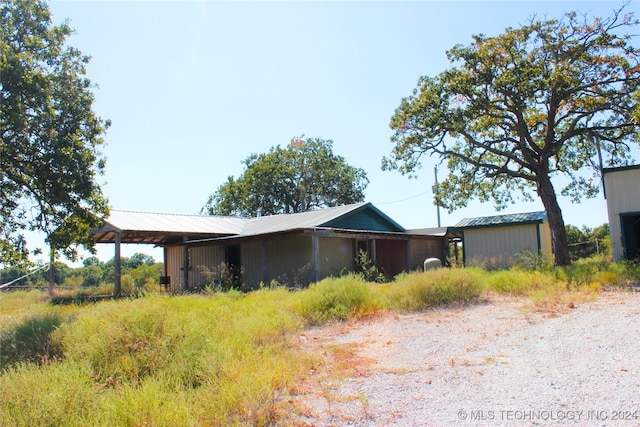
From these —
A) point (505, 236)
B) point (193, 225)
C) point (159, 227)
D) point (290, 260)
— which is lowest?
point (290, 260)

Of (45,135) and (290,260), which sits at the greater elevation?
(45,135)

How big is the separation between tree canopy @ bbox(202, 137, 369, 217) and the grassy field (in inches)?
1151

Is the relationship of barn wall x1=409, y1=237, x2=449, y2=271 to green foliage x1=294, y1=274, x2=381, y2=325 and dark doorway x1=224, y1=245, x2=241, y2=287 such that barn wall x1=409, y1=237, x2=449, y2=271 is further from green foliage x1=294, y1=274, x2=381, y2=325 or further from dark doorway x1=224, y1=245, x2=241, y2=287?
green foliage x1=294, y1=274, x2=381, y2=325

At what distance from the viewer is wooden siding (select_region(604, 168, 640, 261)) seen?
15586mm

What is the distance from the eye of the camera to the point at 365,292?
10195 millimetres

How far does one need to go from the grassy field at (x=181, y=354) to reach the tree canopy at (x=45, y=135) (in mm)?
2844

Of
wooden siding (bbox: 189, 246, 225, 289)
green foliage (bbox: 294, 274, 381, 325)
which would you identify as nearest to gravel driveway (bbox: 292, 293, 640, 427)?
green foliage (bbox: 294, 274, 381, 325)

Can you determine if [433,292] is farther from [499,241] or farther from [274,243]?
[499,241]

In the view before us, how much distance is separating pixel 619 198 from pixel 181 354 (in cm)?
1558

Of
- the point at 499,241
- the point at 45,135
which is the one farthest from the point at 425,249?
the point at 45,135

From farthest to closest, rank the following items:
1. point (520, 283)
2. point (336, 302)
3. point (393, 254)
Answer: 1. point (393, 254)
2. point (520, 283)
3. point (336, 302)

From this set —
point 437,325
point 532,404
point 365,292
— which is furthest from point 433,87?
point 532,404

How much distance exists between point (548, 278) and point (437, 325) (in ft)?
16.5

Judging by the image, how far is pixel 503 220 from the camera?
2100 cm
